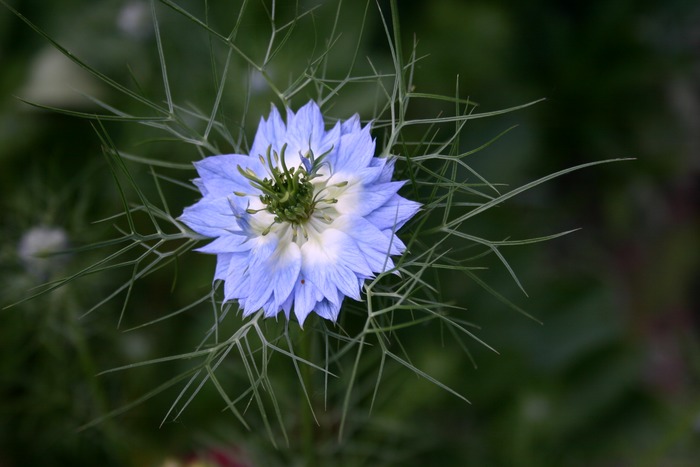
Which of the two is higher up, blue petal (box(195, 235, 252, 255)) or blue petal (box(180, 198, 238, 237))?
blue petal (box(180, 198, 238, 237))

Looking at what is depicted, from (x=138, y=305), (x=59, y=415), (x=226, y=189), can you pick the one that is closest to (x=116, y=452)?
(x=59, y=415)

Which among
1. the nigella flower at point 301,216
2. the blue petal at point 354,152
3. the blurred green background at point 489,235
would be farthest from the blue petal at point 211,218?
the blurred green background at point 489,235

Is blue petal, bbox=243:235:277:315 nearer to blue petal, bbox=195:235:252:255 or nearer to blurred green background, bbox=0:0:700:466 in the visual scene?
blue petal, bbox=195:235:252:255

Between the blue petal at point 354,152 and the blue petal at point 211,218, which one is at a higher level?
the blue petal at point 354,152

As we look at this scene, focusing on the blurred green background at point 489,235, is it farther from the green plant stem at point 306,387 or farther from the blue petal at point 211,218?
the blue petal at point 211,218

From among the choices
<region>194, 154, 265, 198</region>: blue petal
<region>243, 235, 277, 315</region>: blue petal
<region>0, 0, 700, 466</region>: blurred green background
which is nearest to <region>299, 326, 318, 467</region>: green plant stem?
<region>243, 235, 277, 315</region>: blue petal

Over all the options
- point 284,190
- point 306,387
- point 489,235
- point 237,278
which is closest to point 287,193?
point 284,190

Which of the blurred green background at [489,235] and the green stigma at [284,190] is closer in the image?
the green stigma at [284,190]
